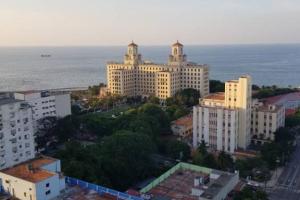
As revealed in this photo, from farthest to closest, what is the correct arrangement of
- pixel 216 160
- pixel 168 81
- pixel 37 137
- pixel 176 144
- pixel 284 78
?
pixel 284 78 → pixel 168 81 → pixel 37 137 → pixel 176 144 → pixel 216 160

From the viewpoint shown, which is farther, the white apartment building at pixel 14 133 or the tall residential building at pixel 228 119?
the tall residential building at pixel 228 119

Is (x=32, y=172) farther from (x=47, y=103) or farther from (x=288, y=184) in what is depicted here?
(x=47, y=103)

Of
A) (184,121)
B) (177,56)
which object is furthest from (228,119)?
(177,56)

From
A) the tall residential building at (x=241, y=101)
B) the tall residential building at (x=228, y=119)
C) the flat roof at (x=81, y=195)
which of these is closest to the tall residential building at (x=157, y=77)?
the tall residential building at (x=228, y=119)

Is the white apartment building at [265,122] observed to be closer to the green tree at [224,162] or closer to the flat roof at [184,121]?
the flat roof at [184,121]

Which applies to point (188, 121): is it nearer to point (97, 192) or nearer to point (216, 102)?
point (216, 102)

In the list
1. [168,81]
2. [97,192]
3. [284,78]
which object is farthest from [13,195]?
[284,78]
